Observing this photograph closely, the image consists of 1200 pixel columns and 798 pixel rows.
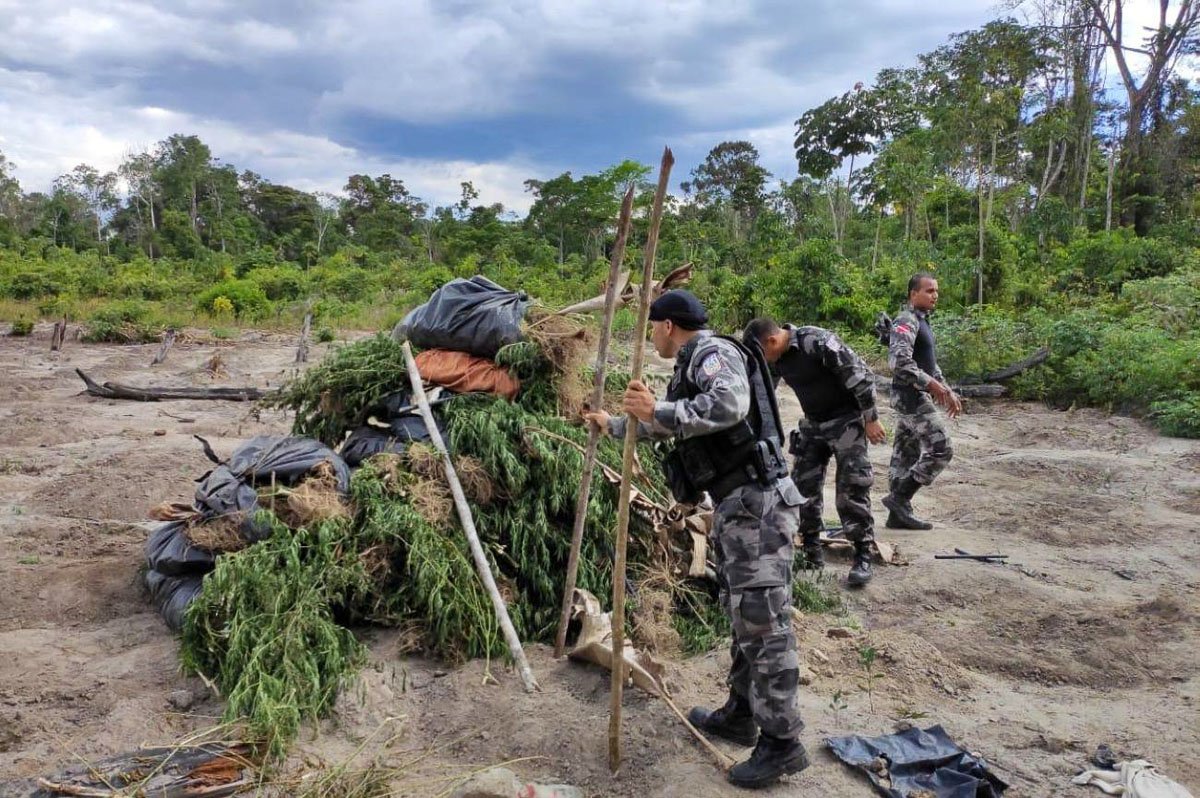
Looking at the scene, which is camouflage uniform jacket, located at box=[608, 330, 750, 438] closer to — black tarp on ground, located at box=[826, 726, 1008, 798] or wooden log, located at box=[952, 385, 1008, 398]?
black tarp on ground, located at box=[826, 726, 1008, 798]

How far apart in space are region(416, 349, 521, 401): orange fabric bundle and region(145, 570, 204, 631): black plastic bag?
4.90 ft

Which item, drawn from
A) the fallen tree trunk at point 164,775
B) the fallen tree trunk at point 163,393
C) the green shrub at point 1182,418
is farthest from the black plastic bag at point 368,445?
the green shrub at point 1182,418

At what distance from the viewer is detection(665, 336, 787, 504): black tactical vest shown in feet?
8.61

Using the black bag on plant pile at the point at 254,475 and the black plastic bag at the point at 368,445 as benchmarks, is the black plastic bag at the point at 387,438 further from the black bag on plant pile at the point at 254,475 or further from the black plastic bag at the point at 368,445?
the black bag on plant pile at the point at 254,475

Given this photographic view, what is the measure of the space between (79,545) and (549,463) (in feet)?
10.3

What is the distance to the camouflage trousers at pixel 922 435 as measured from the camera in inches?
210

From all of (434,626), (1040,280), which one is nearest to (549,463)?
(434,626)

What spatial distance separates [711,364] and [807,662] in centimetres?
173

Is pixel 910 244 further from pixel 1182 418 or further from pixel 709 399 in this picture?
pixel 709 399

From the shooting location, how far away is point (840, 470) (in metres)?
4.73

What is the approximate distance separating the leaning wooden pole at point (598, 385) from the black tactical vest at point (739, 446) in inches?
13.2

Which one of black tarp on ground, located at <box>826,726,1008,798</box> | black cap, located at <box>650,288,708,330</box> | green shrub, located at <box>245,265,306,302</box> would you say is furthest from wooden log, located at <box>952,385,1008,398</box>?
green shrub, located at <box>245,265,306,302</box>

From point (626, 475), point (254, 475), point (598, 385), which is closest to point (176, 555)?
point (254, 475)

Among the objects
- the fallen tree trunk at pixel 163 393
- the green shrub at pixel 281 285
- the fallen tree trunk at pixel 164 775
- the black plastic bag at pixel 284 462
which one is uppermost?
the green shrub at pixel 281 285
